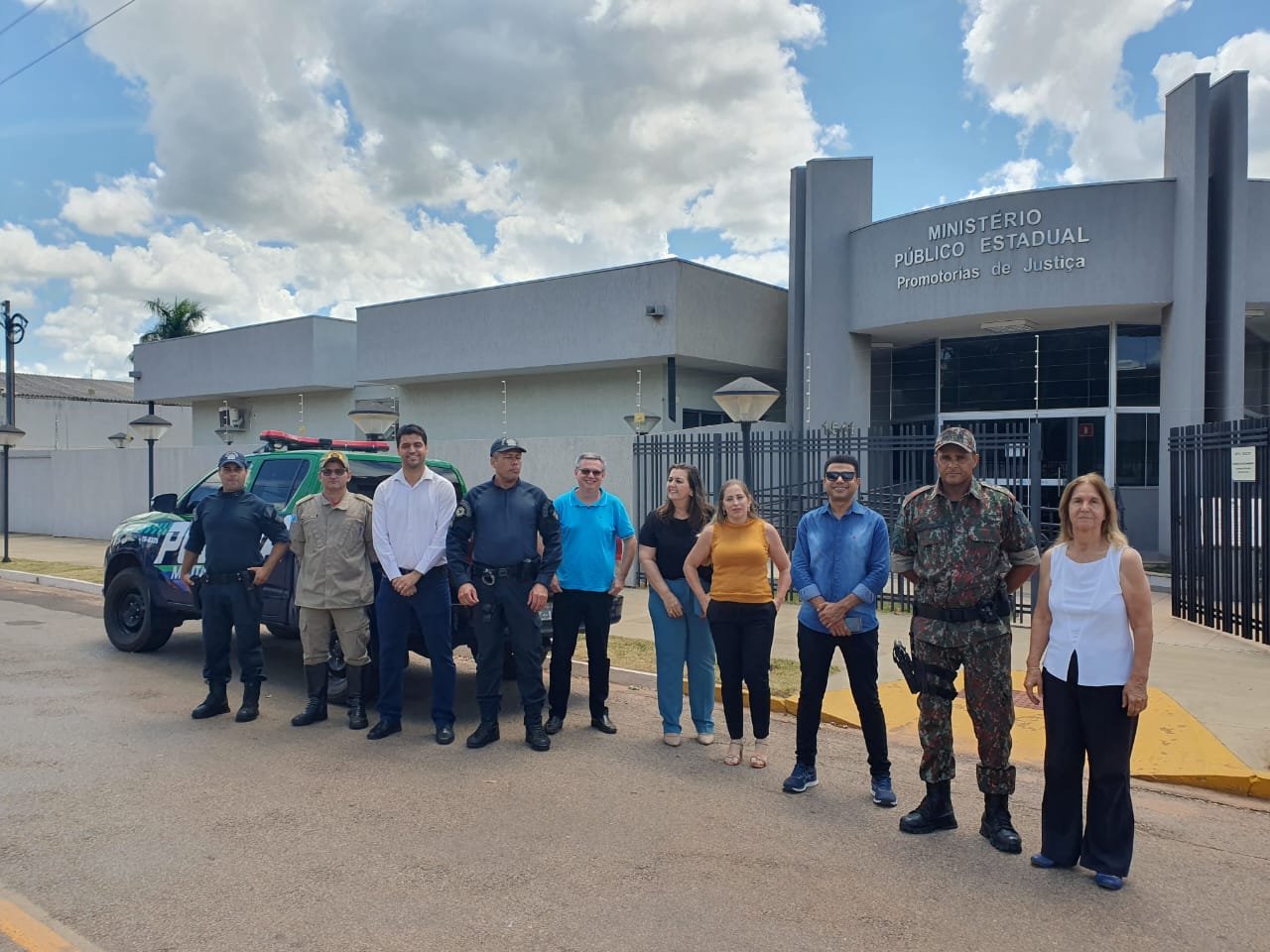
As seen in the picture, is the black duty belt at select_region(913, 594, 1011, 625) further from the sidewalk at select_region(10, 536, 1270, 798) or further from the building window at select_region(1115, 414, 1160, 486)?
the building window at select_region(1115, 414, 1160, 486)

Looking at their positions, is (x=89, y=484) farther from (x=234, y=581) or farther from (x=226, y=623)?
(x=234, y=581)

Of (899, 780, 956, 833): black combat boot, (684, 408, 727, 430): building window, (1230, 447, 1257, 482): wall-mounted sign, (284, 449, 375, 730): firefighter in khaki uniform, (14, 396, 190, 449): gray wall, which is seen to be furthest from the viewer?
(14, 396, 190, 449): gray wall

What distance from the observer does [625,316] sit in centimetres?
1958

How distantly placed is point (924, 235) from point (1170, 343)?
15.3ft

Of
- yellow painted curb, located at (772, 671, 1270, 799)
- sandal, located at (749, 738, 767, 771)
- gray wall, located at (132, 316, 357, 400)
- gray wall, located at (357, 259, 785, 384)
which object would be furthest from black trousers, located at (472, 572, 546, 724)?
gray wall, located at (132, 316, 357, 400)

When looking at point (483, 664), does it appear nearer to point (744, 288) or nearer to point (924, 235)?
point (924, 235)

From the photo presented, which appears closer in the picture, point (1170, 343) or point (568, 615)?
point (568, 615)

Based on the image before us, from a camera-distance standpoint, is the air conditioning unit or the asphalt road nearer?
the asphalt road

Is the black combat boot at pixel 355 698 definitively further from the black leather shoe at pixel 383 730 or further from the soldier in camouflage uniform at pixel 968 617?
the soldier in camouflage uniform at pixel 968 617

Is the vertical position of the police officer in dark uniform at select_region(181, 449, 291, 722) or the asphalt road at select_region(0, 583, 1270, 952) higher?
the police officer in dark uniform at select_region(181, 449, 291, 722)

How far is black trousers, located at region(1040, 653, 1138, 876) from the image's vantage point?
4.04 metres

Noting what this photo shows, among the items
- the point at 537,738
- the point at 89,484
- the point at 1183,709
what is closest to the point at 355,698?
the point at 537,738

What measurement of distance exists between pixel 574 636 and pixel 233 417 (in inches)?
968

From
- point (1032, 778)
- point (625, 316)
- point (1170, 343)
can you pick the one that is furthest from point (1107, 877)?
point (625, 316)
